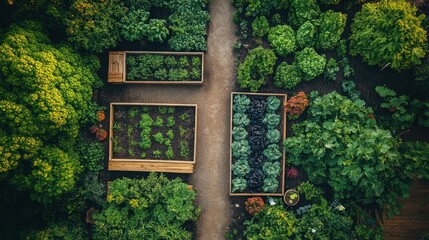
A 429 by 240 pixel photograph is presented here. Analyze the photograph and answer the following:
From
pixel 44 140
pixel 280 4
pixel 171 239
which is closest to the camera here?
pixel 44 140

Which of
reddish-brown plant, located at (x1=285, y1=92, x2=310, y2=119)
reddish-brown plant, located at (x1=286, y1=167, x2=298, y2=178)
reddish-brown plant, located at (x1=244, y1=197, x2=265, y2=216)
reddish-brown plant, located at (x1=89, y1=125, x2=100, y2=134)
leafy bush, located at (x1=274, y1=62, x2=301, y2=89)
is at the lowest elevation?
reddish-brown plant, located at (x1=244, y1=197, x2=265, y2=216)

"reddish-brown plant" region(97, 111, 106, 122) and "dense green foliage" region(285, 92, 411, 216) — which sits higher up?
"reddish-brown plant" region(97, 111, 106, 122)

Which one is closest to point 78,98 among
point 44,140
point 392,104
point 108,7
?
point 44,140

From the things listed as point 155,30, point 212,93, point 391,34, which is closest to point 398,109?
point 391,34

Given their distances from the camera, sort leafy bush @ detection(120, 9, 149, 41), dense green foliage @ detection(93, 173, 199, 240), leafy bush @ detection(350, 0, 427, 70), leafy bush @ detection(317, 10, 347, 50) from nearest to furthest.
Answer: leafy bush @ detection(350, 0, 427, 70) < dense green foliage @ detection(93, 173, 199, 240) < leafy bush @ detection(317, 10, 347, 50) < leafy bush @ detection(120, 9, 149, 41)

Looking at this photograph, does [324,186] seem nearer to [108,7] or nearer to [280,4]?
[280,4]

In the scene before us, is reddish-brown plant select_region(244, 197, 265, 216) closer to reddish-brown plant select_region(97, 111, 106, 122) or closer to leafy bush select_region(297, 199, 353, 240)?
leafy bush select_region(297, 199, 353, 240)

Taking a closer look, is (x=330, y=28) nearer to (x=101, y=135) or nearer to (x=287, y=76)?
(x=287, y=76)

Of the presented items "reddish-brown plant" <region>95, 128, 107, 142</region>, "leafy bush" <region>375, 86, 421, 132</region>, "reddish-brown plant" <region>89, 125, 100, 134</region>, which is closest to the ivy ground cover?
"reddish-brown plant" <region>95, 128, 107, 142</region>
